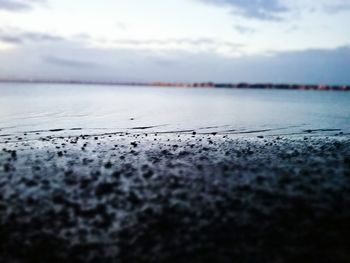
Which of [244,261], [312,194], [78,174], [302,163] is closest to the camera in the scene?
[244,261]

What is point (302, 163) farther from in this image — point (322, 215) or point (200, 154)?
point (322, 215)

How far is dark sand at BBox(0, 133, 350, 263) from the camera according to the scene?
34.0 ft

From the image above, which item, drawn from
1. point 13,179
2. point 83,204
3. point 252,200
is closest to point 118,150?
point 13,179

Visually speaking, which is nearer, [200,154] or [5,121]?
[200,154]

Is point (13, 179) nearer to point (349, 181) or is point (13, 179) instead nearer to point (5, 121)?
point (349, 181)

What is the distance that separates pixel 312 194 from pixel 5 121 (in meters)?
42.4

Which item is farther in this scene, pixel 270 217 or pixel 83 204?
pixel 83 204

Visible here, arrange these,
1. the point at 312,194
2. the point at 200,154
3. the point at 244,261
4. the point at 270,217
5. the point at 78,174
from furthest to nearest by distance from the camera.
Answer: the point at 200,154 → the point at 78,174 → the point at 312,194 → the point at 270,217 → the point at 244,261

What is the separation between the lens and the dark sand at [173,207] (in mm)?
10352

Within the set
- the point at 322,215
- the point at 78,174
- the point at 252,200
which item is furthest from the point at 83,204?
the point at 322,215

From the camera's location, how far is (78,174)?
18.9 m

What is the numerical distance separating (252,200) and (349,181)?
22.0 ft

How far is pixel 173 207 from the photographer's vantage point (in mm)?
13820

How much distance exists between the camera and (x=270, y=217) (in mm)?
12758
